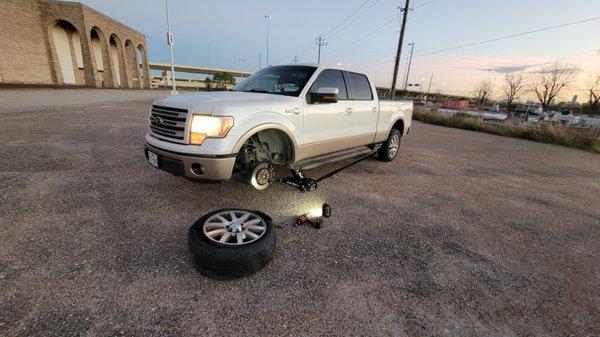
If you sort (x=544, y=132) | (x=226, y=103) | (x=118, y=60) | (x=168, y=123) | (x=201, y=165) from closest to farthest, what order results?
(x=201, y=165) → (x=226, y=103) → (x=168, y=123) → (x=544, y=132) → (x=118, y=60)

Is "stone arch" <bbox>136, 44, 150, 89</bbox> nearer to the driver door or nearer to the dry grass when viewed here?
the dry grass

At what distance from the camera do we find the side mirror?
3.81m

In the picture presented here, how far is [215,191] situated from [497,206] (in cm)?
443

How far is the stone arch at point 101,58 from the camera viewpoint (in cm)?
3262

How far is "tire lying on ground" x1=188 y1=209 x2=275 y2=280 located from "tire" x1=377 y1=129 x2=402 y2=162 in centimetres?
443

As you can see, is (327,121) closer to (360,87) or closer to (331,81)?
(331,81)

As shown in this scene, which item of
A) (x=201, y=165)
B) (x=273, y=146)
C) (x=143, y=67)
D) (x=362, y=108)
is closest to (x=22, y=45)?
(x=143, y=67)

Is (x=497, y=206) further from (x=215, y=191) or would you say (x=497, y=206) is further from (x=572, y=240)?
(x=215, y=191)

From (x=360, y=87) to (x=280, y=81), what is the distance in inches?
67.4

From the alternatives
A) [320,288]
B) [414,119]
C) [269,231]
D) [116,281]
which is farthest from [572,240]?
[414,119]

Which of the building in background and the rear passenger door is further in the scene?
the building in background

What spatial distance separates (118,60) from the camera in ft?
127

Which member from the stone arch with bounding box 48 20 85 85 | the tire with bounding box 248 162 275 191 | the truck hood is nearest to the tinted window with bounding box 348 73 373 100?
the truck hood

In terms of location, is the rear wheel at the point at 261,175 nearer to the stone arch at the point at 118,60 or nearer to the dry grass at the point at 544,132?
the dry grass at the point at 544,132
